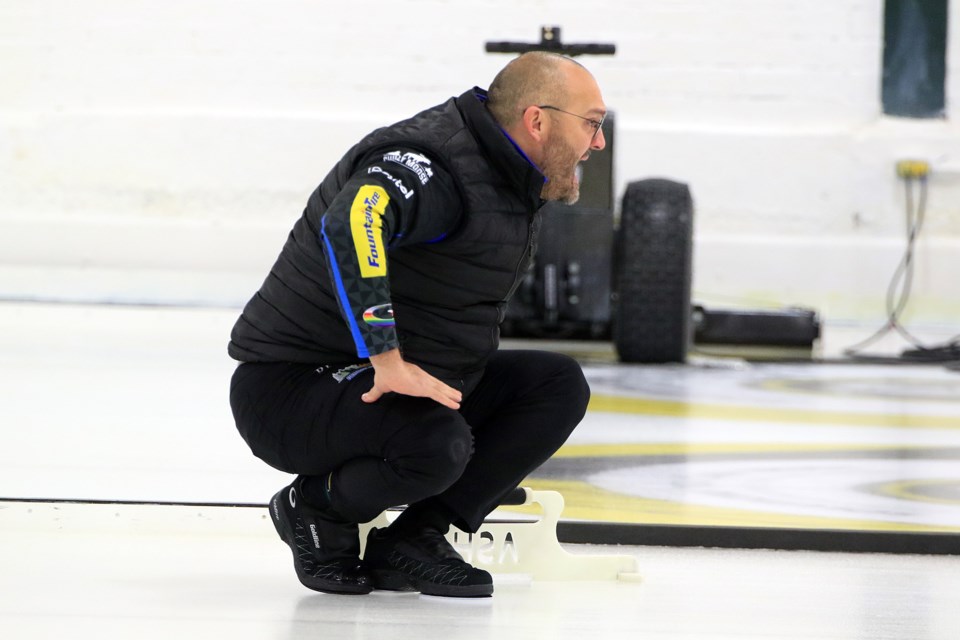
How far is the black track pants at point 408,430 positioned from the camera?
189 centimetres

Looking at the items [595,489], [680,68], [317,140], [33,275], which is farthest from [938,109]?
[595,489]

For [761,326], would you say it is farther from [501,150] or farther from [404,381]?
[404,381]

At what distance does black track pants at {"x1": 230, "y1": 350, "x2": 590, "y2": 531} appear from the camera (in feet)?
6.20

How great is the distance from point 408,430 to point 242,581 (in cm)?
39

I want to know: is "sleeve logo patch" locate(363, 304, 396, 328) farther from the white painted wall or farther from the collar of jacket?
the white painted wall

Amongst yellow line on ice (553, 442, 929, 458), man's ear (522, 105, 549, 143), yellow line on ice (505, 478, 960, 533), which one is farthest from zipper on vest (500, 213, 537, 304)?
yellow line on ice (553, 442, 929, 458)

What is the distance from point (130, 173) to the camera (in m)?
8.25

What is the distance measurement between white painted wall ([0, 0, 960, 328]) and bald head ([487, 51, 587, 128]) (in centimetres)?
621

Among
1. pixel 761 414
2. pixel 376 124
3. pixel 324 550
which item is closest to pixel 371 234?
pixel 324 550

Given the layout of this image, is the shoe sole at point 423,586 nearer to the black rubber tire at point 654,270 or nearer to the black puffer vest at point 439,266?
the black puffer vest at point 439,266

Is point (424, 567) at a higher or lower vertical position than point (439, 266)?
lower

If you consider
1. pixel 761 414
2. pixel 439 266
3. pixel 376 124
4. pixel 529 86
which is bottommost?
pixel 761 414

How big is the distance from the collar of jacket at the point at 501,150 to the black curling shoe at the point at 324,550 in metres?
0.57

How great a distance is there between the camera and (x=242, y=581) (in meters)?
2.03
